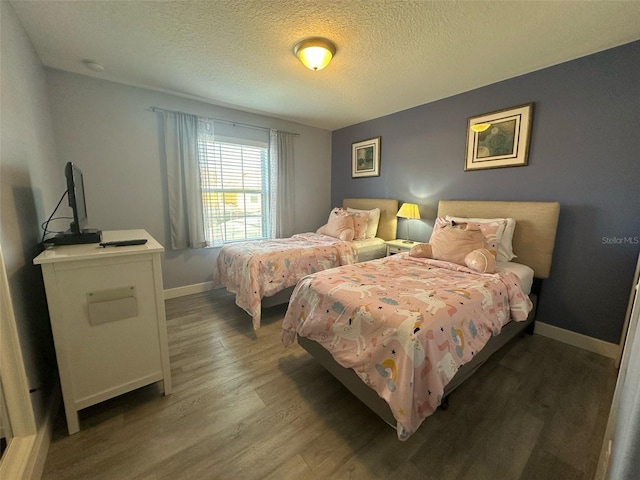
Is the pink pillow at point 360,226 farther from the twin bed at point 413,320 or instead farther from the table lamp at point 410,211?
the twin bed at point 413,320

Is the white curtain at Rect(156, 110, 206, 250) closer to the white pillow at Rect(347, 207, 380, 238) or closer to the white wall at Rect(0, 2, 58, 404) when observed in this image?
the white wall at Rect(0, 2, 58, 404)

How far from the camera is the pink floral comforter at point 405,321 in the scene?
1.19 metres

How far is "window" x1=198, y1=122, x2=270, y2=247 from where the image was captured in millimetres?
3396

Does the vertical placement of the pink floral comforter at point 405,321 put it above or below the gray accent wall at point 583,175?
below

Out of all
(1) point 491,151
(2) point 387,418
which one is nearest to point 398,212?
(1) point 491,151

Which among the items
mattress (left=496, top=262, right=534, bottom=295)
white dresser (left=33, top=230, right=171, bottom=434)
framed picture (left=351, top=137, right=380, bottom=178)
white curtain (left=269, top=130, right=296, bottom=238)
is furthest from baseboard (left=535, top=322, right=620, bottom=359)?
white curtain (left=269, top=130, right=296, bottom=238)

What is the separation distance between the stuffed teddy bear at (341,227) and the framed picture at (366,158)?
0.81 metres

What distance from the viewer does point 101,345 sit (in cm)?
141

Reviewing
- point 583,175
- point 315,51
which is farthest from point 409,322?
point 583,175

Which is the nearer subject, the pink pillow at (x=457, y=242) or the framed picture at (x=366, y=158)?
the pink pillow at (x=457, y=242)

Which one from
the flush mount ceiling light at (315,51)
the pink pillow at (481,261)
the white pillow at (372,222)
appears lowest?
the pink pillow at (481,261)

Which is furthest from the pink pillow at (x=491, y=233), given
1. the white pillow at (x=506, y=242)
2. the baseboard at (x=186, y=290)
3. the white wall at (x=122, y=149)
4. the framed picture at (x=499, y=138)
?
the white wall at (x=122, y=149)

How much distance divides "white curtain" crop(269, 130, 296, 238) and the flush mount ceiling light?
183cm

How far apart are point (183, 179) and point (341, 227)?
7.04 ft
